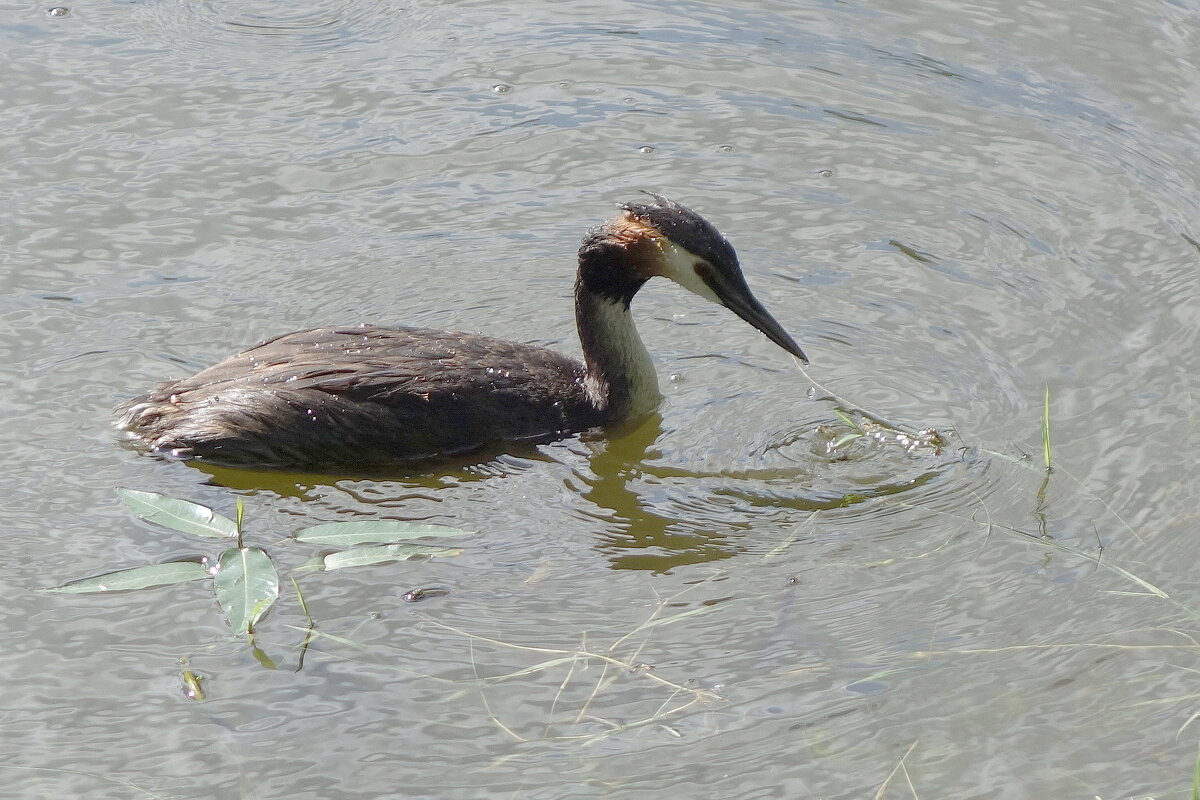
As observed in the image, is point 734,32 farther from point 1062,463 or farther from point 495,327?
point 1062,463

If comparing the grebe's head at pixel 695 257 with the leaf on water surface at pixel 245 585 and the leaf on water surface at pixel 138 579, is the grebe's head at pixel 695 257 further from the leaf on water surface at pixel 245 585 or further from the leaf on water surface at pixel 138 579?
the leaf on water surface at pixel 138 579

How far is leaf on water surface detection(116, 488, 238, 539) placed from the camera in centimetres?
558

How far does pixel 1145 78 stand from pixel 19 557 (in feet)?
22.1

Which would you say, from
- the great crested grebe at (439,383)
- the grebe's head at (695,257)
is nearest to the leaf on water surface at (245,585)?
the great crested grebe at (439,383)

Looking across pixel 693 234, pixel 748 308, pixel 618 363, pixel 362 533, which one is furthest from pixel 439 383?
pixel 748 308

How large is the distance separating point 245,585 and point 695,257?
2524 mm

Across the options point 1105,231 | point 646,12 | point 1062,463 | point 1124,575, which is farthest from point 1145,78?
point 1124,575

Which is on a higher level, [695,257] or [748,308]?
[695,257]

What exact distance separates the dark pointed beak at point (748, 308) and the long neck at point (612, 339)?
1.29 feet

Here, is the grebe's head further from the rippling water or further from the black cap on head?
the rippling water

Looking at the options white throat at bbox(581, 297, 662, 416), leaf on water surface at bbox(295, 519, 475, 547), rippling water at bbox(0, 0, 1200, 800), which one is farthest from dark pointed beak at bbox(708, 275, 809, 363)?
leaf on water surface at bbox(295, 519, 475, 547)

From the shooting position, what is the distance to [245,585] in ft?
17.3

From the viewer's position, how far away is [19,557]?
18.4 ft

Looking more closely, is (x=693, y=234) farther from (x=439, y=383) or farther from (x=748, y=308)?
(x=439, y=383)
